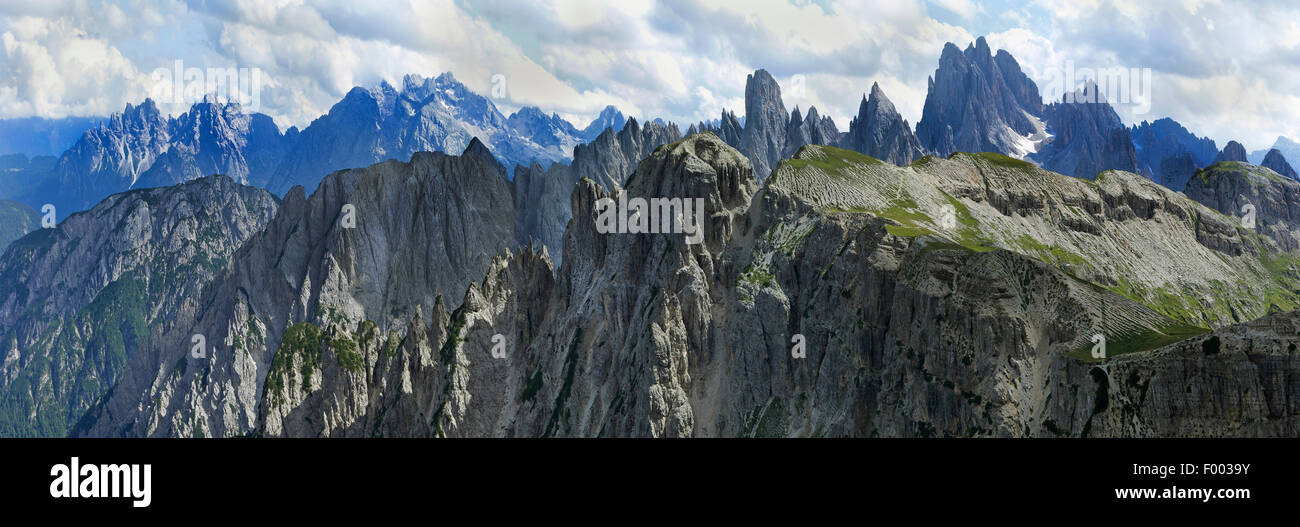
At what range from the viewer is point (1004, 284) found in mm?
114688

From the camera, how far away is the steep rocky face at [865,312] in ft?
350

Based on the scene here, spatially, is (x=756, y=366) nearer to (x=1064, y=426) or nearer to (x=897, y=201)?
(x=897, y=201)

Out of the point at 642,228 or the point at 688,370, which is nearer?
the point at 688,370

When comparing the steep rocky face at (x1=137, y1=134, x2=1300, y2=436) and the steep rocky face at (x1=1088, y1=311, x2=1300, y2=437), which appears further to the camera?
the steep rocky face at (x1=137, y1=134, x2=1300, y2=436)

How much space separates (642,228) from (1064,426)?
Result: 95.4m

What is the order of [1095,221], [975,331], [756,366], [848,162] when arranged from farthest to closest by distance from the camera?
[1095,221]
[848,162]
[756,366]
[975,331]

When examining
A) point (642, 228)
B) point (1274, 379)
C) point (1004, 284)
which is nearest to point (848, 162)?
point (642, 228)

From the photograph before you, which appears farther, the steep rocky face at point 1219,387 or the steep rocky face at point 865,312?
the steep rocky face at point 865,312

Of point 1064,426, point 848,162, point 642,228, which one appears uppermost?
point 848,162

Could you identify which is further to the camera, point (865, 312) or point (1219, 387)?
point (865, 312)

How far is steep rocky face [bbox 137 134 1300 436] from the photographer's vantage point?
107 metres

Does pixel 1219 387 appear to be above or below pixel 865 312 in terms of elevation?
below

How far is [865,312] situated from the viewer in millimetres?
130375
